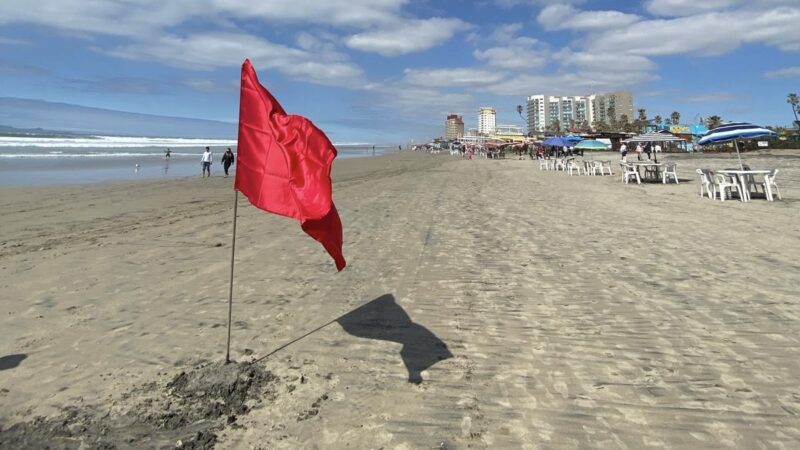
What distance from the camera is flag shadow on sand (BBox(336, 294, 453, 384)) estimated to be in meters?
3.89

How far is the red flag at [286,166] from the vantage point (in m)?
3.35

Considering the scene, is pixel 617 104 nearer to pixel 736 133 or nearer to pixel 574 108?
pixel 574 108

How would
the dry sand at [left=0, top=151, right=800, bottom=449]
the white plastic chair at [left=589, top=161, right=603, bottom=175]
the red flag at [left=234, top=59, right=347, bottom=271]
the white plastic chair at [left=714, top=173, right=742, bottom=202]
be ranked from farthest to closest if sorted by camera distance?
the white plastic chair at [left=589, top=161, right=603, bottom=175] → the white plastic chair at [left=714, top=173, right=742, bottom=202] → the red flag at [left=234, top=59, right=347, bottom=271] → the dry sand at [left=0, top=151, right=800, bottom=449]

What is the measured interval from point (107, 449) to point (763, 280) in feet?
21.7

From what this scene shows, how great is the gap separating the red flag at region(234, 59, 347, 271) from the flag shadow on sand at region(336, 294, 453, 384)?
102 cm

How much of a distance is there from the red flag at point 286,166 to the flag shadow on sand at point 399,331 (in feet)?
3.34

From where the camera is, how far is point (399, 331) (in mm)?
4473

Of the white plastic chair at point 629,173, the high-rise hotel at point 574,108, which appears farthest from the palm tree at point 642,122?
the white plastic chair at point 629,173

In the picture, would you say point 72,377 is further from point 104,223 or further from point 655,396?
point 104,223

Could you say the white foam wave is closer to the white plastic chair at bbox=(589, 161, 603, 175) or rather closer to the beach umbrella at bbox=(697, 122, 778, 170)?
the white plastic chair at bbox=(589, 161, 603, 175)

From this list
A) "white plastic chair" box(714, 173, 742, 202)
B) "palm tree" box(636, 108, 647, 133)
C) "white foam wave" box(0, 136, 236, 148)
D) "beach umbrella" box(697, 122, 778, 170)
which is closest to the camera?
"white plastic chair" box(714, 173, 742, 202)

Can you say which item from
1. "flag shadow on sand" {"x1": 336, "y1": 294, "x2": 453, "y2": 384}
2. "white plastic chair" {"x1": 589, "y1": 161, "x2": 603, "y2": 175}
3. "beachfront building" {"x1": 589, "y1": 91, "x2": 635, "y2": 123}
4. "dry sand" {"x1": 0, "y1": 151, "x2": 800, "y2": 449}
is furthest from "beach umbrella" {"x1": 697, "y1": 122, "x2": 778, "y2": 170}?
"beachfront building" {"x1": 589, "y1": 91, "x2": 635, "y2": 123}

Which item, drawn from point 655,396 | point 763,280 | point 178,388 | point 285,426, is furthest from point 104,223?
point 763,280

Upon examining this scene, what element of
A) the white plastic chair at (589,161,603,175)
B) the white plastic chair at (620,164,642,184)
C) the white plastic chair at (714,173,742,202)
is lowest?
the white plastic chair at (714,173,742,202)
